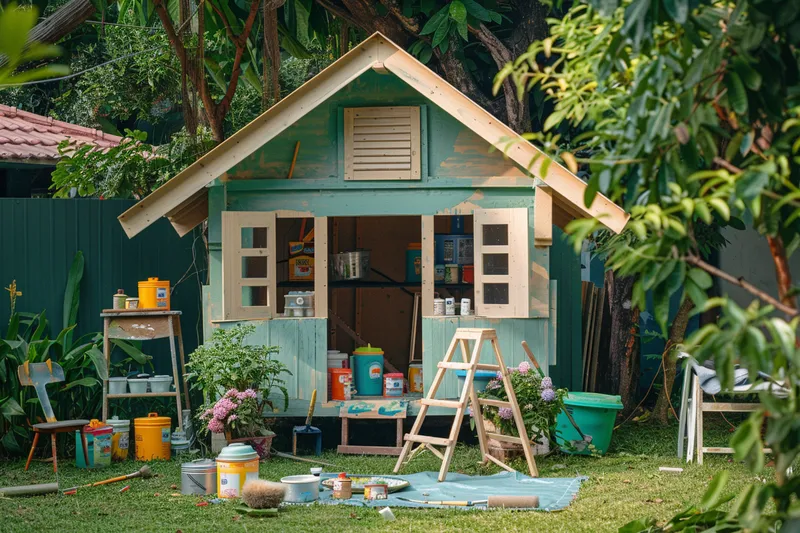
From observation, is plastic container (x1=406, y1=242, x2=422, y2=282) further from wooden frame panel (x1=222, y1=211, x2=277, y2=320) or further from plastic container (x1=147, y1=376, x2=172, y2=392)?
plastic container (x1=147, y1=376, x2=172, y2=392)

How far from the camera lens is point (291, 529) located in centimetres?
568

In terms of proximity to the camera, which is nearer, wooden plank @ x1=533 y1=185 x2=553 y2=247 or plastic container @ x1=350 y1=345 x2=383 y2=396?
wooden plank @ x1=533 y1=185 x2=553 y2=247

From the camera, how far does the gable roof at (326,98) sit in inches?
322

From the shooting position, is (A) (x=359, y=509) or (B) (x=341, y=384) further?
(B) (x=341, y=384)

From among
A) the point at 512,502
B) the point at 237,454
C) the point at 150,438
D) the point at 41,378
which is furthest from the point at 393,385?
the point at 41,378

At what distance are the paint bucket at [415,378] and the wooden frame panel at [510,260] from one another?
115 centimetres

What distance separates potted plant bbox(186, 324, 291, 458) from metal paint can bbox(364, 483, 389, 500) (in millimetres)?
1798

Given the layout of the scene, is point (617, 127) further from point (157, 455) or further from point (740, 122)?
point (157, 455)

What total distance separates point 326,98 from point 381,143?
0.69m

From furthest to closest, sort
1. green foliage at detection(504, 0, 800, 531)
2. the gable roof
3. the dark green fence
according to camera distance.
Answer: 1. the dark green fence
2. the gable roof
3. green foliage at detection(504, 0, 800, 531)

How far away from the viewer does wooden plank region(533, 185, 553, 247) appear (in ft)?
27.6

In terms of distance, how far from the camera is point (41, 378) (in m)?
8.16

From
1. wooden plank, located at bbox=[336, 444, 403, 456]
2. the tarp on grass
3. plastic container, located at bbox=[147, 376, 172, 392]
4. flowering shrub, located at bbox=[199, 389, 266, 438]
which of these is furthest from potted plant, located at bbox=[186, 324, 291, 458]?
the tarp on grass

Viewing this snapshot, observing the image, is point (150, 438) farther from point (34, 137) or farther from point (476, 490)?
point (34, 137)
